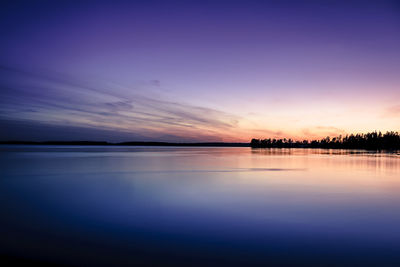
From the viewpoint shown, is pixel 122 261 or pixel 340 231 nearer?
pixel 122 261

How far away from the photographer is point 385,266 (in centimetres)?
519

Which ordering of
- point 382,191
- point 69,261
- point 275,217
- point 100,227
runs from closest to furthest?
point 69,261 → point 100,227 → point 275,217 → point 382,191

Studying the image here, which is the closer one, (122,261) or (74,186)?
(122,261)

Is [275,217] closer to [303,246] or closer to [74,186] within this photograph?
[303,246]

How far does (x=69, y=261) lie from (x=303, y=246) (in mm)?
5197

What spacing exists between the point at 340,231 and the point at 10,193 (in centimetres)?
1390

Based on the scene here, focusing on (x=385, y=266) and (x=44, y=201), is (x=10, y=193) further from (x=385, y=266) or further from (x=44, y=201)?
(x=385, y=266)

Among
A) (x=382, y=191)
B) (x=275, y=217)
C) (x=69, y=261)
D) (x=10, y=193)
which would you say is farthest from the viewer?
(x=382, y=191)

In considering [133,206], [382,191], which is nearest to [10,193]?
[133,206]

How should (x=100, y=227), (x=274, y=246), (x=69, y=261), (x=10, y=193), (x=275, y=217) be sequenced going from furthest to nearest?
1. (x=10, y=193)
2. (x=275, y=217)
3. (x=100, y=227)
4. (x=274, y=246)
5. (x=69, y=261)

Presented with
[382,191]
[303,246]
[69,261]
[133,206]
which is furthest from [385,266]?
[382,191]

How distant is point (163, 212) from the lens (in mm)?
9250

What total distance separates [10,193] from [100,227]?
25.5 ft

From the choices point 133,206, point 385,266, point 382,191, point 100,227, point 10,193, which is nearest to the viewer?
point 385,266
